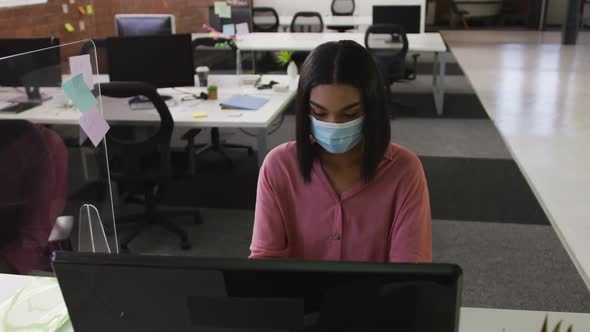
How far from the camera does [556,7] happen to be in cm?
1291

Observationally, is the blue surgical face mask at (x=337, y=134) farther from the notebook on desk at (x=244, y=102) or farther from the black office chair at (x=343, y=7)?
the black office chair at (x=343, y=7)

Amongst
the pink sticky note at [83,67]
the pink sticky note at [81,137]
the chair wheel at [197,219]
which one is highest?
the pink sticky note at [83,67]

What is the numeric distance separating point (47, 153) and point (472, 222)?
2.70 meters

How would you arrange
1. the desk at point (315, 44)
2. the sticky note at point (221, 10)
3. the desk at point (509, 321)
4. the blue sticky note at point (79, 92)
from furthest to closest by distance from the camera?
the desk at point (315, 44), the sticky note at point (221, 10), the blue sticky note at point (79, 92), the desk at point (509, 321)

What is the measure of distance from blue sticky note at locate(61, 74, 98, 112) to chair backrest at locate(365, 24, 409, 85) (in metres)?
4.28

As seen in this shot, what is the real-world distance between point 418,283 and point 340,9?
974 cm

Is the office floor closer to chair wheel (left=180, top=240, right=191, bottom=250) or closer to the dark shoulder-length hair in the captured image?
Answer: chair wheel (left=180, top=240, right=191, bottom=250)

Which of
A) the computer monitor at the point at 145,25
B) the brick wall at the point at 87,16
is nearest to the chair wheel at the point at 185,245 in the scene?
the computer monitor at the point at 145,25

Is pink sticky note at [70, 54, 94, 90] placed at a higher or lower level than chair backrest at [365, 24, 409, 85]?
higher

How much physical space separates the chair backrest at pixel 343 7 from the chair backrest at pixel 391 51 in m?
4.04

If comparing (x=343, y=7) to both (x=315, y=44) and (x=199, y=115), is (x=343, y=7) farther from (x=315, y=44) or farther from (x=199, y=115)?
(x=199, y=115)

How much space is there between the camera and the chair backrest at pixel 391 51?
5551 millimetres

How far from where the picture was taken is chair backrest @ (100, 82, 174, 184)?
10.0 ft

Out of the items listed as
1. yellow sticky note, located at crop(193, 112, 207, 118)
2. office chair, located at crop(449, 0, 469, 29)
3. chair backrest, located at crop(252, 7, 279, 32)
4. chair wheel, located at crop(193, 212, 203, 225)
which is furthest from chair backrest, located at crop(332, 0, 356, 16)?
chair wheel, located at crop(193, 212, 203, 225)
